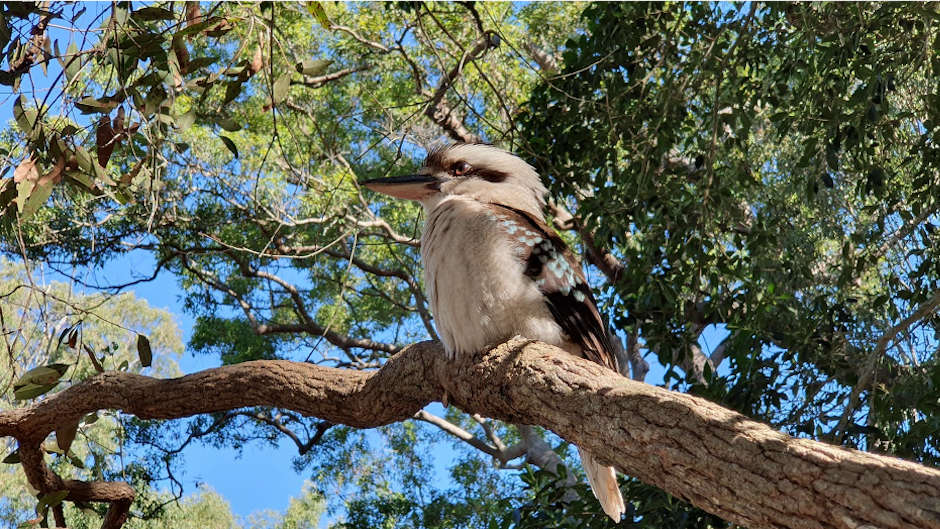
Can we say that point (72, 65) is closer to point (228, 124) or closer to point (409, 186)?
point (228, 124)

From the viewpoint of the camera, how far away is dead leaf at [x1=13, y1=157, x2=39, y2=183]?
4.76ft

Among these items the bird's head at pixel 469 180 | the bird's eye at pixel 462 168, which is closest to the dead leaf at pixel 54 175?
the bird's head at pixel 469 180

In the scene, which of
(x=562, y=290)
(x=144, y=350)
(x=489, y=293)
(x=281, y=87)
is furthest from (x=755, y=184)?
(x=144, y=350)

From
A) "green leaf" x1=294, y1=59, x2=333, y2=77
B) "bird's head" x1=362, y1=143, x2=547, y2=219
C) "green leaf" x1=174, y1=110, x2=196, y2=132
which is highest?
"bird's head" x1=362, y1=143, x2=547, y2=219

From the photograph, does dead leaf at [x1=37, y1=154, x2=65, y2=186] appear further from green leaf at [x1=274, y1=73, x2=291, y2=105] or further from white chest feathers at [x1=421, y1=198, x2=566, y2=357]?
white chest feathers at [x1=421, y1=198, x2=566, y2=357]

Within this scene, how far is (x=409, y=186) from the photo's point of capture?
247 centimetres

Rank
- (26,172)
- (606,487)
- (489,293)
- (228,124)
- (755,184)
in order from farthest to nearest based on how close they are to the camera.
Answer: (755,184), (606,487), (489,293), (228,124), (26,172)

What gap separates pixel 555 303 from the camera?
1.99m

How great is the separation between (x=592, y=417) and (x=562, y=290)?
20.8 inches

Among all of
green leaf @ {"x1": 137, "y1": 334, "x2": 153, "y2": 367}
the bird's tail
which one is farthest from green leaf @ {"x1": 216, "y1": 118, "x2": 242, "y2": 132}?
the bird's tail

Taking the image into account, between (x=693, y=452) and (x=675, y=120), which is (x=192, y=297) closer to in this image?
(x=675, y=120)

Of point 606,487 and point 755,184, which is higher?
point 755,184

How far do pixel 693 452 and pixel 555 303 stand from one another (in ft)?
2.30

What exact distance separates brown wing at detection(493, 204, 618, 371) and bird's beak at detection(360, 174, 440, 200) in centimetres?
42
